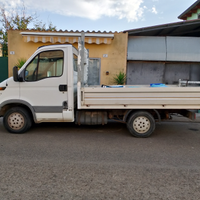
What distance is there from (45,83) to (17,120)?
51.1 inches

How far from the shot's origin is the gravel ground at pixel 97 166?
2645mm

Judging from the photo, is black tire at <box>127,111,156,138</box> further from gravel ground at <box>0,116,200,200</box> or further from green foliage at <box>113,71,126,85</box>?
green foliage at <box>113,71,126,85</box>

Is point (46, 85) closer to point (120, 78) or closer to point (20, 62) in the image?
point (120, 78)

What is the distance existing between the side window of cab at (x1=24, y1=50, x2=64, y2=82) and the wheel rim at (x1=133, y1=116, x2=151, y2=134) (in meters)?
2.49

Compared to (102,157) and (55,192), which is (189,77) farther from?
(55,192)

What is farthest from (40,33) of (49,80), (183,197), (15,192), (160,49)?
(183,197)

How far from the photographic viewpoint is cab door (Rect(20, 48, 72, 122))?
487 cm

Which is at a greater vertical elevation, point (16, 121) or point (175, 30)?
point (175, 30)

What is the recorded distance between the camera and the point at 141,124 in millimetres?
5020

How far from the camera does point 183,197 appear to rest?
2551mm

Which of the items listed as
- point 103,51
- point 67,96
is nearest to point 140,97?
point 67,96

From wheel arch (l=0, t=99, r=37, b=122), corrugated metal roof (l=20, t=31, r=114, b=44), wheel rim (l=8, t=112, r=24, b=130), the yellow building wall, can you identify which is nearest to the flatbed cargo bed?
wheel arch (l=0, t=99, r=37, b=122)

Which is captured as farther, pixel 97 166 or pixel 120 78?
pixel 120 78

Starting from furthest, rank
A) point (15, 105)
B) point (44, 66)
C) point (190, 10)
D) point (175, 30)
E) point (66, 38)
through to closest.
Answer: point (190, 10) < point (175, 30) < point (66, 38) < point (15, 105) < point (44, 66)
